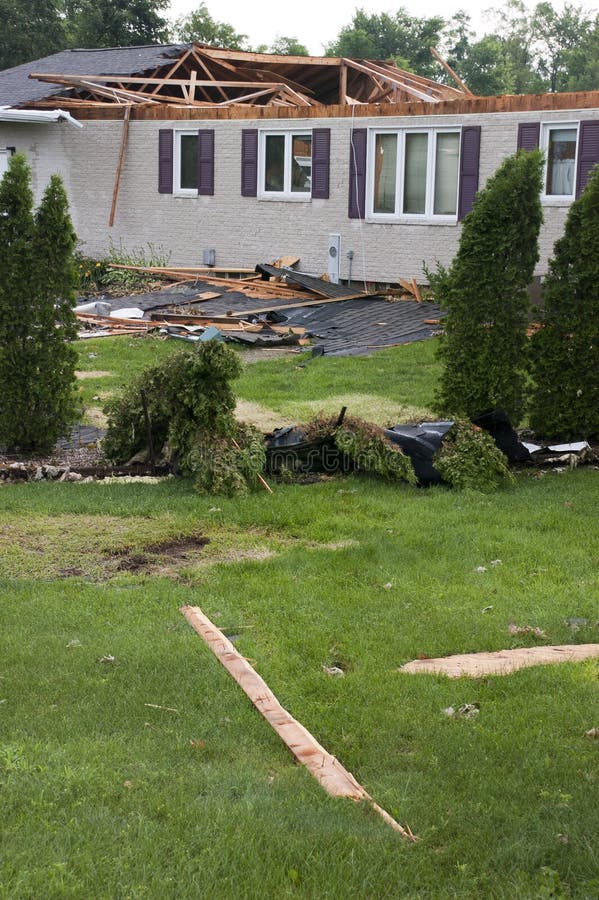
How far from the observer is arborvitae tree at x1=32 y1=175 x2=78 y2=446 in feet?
33.4

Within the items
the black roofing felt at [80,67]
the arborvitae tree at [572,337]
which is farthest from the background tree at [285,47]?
the arborvitae tree at [572,337]

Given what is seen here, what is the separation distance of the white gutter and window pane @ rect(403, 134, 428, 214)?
8.07 meters

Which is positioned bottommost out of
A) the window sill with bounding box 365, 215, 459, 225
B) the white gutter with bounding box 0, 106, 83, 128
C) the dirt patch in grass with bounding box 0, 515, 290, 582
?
the dirt patch in grass with bounding box 0, 515, 290, 582

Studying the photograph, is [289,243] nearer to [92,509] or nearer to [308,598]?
[92,509]

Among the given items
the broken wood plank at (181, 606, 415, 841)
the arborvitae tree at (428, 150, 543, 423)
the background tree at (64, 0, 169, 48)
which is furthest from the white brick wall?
the background tree at (64, 0, 169, 48)

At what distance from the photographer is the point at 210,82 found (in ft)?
82.8

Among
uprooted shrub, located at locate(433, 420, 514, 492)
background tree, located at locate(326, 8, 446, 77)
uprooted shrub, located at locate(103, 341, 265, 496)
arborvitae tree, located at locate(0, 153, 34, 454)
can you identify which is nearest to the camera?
uprooted shrub, located at locate(103, 341, 265, 496)

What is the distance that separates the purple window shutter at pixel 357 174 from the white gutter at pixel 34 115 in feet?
22.6

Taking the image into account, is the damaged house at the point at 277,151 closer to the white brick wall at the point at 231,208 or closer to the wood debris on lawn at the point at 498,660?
the white brick wall at the point at 231,208

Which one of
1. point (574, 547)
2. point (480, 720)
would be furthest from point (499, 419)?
point (480, 720)

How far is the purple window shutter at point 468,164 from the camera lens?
20.1 m

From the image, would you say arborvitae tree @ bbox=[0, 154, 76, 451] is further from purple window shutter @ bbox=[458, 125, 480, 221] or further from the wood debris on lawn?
purple window shutter @ bbox=[458, 125, 480, 221]

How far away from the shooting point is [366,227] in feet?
71.7

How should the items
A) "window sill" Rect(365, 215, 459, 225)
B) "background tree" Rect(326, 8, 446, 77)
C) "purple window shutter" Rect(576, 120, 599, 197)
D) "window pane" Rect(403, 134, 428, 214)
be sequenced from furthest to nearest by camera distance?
"background tree" Rect(326, 8, 446, 77) → "window pane" Rect(403, 134, 428, 214) → "window sill" Rect(365, 215, 459, 225) → "purple window shutter" Rect(576, 120, 599, 197)
